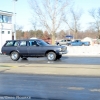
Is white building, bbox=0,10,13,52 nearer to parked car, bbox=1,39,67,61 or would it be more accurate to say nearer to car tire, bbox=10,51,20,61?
parked car, bbox=1,39,67,61

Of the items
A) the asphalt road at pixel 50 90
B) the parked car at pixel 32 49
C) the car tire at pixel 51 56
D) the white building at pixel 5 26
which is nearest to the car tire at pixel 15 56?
the parked car at pixel 32 49

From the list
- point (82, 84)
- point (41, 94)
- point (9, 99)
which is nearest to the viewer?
point (9, 99)

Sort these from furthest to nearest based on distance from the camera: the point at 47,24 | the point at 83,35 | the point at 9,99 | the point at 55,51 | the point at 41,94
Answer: the point at 83,35, the point at 47,24, the point at 55,51, the point at 41,94, the point at 9,99

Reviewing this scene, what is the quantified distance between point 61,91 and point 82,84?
161 cm

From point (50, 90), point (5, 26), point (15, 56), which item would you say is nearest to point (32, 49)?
point (15, 56)

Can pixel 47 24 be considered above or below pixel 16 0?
below

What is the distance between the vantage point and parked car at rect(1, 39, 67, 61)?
2198 cm

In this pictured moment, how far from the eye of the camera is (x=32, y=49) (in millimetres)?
22328

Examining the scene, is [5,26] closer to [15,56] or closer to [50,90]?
[15,56]

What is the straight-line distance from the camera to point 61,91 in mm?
8750

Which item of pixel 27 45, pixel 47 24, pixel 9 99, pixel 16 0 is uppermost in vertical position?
pixel 16 0

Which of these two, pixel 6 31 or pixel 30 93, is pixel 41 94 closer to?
pixel 30 93

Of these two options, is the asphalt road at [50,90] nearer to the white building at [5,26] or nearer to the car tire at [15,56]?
the car tire at [15,56]

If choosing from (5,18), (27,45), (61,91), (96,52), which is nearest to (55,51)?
(27,45)
